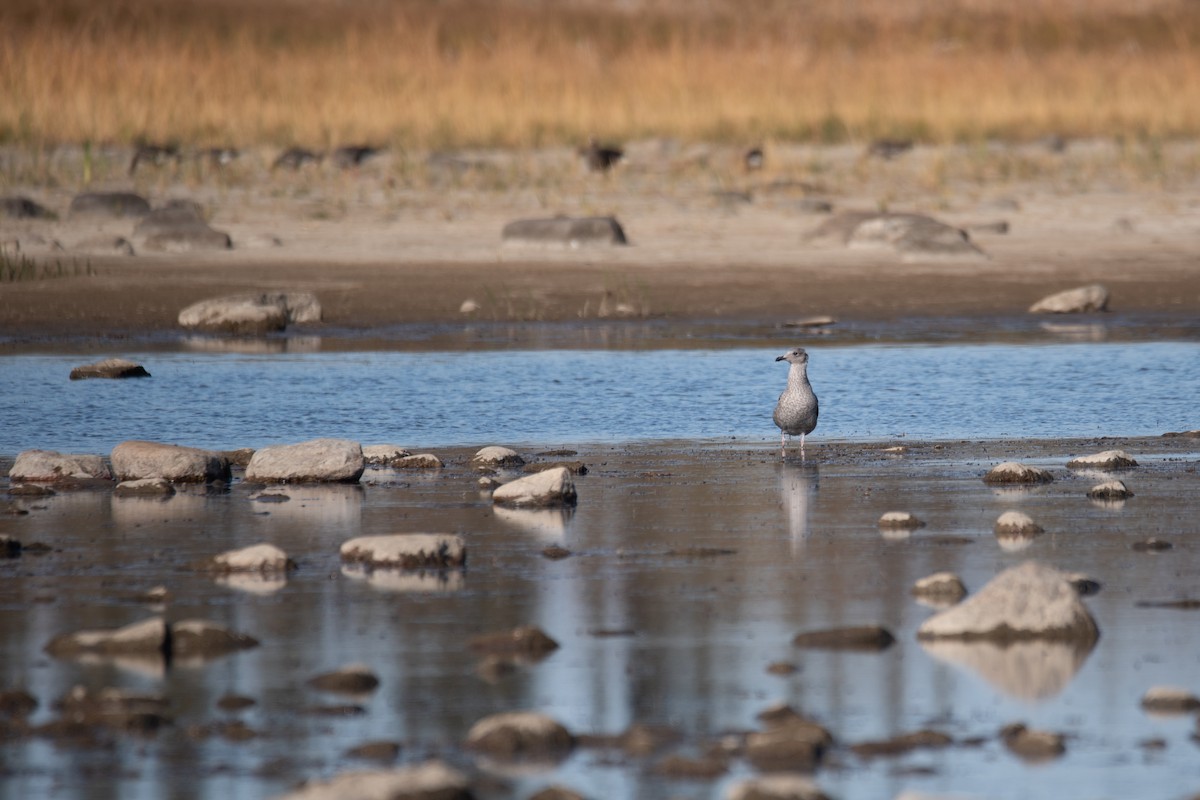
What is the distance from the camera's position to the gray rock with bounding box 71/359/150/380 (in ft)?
40.5

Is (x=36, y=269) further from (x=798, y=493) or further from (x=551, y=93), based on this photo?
(x=798, y=493)

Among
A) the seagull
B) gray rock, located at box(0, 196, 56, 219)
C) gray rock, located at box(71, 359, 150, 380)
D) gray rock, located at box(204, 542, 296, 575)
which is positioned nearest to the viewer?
gray rock, located at box(204, 542, 296, 575)

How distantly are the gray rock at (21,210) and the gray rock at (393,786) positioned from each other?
1537 centimetres

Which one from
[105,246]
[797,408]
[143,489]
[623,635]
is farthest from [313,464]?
[105,246]

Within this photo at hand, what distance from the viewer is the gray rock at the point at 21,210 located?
18.7 metres

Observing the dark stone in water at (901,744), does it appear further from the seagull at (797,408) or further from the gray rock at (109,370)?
the gray rock at (109,370)

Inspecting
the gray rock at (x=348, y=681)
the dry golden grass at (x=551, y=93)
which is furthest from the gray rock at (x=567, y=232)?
the gray rock at (x=348, y=681)

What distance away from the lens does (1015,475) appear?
8.61 metres

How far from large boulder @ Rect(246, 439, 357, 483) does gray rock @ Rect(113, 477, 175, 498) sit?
0.45m

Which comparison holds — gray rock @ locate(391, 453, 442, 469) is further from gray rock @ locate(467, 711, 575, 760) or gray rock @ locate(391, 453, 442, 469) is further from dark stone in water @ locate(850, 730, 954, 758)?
dark stone in water @ locate(850, 730, 954, 758)

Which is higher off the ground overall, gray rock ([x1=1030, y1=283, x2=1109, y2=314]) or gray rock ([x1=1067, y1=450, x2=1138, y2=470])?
gray rock ([x1=1030, y1=283, x2=1109, y2=314])

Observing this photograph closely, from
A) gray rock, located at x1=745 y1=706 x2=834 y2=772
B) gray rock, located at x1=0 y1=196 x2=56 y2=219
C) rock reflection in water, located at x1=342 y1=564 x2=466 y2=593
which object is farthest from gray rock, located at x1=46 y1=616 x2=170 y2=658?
gray rock, located at x1=0 y1=196 x2=56 y2=219

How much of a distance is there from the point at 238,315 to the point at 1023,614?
33.2 ft

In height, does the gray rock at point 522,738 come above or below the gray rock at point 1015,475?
below
